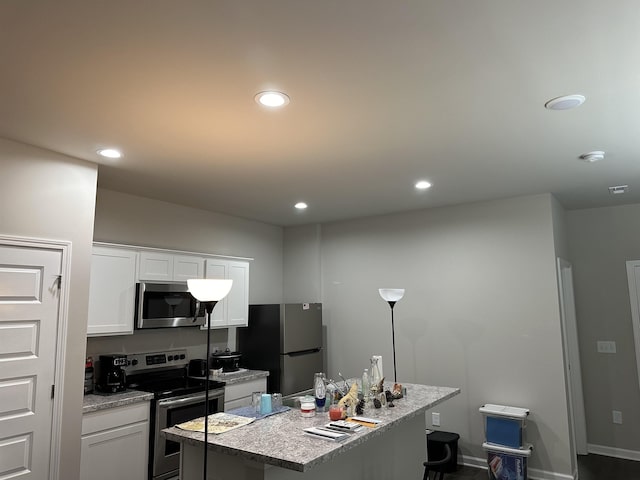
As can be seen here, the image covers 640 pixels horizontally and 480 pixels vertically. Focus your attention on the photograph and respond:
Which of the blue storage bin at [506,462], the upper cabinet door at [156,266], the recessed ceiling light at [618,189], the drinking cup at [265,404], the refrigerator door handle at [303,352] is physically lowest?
the blue storage bin at [506,462]

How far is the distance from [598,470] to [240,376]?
372cm

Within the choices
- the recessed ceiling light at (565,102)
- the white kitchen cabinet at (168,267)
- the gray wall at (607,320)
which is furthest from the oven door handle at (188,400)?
the gray wall at (607,320)

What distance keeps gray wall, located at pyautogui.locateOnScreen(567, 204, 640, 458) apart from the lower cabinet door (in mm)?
4641

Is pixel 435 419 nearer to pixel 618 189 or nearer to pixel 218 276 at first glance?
pixel 218 276

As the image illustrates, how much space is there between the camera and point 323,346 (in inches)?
225

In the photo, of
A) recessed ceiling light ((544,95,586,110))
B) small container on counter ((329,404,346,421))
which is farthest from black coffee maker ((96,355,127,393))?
recessed ceiling light ((544,95,586,110))

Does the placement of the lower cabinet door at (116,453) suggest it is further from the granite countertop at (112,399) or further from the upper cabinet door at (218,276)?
the upper cabinet door at (218,276)

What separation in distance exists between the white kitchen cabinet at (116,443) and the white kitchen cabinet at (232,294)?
134 cm

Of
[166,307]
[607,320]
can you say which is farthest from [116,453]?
[607,320]

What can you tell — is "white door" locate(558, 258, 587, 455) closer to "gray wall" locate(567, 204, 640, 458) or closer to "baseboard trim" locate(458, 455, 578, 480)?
"gray wall" locate(567, 204, 640, 458)

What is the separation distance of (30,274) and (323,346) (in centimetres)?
362

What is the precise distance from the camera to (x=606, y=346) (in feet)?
16.1

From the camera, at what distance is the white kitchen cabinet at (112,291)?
3.70 metres

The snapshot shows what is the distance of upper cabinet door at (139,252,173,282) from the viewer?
4.13 metres
